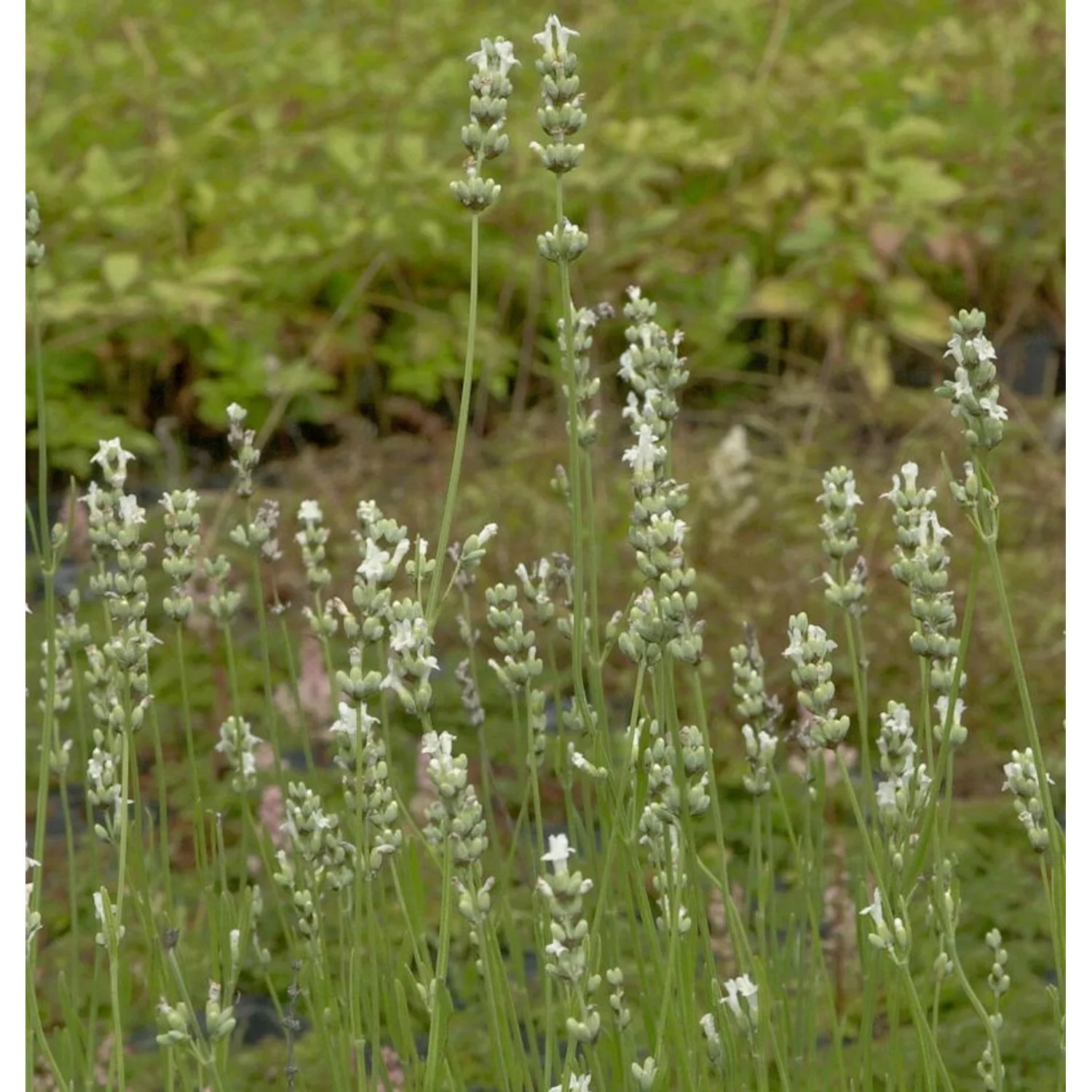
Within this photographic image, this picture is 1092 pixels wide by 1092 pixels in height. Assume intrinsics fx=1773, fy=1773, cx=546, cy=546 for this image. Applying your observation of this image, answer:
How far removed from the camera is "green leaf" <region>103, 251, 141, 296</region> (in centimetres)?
490

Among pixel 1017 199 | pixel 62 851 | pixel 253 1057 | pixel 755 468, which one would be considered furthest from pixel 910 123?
pixel 253 1057

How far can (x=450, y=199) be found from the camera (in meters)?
5.20

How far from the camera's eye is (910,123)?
5.52 metres

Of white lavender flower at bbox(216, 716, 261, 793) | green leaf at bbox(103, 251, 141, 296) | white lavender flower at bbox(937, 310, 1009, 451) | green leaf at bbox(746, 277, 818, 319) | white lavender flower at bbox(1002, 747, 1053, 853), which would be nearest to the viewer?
white lavender flower at bbox(937, 310, 1009, 451)

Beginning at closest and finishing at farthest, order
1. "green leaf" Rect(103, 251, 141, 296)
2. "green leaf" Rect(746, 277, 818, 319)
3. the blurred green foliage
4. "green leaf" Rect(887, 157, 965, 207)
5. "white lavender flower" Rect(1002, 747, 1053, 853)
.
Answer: "white lavender flower" Rect(1002, 747, 1053, 853), "green leaf" Rect(103, 251, 141, 296), the blurred green foliage, "green leaf" Rect(746, 277, 818, 319), "green leaf" Rect(887, 157, 965, 207)

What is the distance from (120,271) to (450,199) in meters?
0.98

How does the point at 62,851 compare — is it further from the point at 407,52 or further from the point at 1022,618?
the point at 407,52

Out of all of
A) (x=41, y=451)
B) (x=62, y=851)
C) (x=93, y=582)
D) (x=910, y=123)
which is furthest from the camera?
(x=910, y=123)

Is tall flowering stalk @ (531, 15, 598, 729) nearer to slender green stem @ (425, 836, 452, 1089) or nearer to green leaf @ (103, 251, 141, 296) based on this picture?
slender green stem @ (425, 836, 452, 1089)

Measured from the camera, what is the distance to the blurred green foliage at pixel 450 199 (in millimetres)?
5059

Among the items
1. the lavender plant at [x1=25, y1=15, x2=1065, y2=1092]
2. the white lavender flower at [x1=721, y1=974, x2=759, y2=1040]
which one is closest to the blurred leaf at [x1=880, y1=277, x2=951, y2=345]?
the lavender plant at [x1=25, y1=15, x2=1065, y2=1092]

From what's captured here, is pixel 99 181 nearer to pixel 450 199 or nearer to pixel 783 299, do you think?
pixel 450 199

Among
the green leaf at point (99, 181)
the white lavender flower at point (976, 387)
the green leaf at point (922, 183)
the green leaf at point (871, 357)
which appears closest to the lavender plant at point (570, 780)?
the white lavender flower at point (976, 387)

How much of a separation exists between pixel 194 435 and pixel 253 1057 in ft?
9.82
